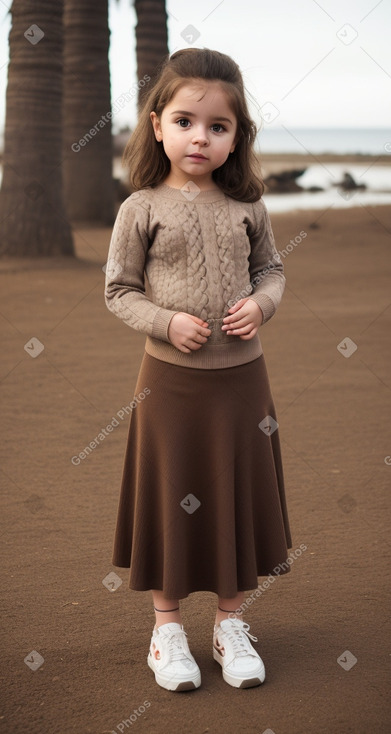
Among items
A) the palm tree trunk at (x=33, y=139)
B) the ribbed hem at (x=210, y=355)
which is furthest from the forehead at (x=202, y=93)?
the palm tree trunk at (x=33, y=139)

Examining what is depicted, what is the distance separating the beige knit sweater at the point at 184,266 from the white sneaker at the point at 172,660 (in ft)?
2.71

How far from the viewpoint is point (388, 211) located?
21453mm

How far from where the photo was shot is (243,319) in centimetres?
258

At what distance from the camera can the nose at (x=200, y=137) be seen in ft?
8.34

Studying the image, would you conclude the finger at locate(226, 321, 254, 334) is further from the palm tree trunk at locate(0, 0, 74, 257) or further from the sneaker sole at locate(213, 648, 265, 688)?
the palm tree trunk at locate(0, 0, 74, 257)

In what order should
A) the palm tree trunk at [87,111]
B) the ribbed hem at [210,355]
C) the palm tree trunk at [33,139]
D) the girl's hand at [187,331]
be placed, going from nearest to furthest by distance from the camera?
the girl's hand at [187,331], the ribbed hem at [210,355], the palm tree trunk at [33,139], the palm tree trunk at [87,111]

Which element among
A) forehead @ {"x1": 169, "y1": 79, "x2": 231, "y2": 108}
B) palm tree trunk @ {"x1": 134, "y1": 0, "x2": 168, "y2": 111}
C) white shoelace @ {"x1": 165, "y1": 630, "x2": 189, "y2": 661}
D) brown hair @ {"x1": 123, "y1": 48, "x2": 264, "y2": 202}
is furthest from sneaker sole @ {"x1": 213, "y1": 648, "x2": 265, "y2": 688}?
palm tree trunk @ {"x1": 134, "y1": 0, "x2": 168, "y2": 111}

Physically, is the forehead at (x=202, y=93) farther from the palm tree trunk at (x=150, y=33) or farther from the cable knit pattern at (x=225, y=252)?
the palm tree trunk at (x=150, y=33)

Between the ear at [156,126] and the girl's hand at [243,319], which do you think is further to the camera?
the ear at [156,126]

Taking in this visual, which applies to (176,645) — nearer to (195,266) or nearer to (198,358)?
(198,358)

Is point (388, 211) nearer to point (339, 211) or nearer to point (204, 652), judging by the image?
point (339, 211)

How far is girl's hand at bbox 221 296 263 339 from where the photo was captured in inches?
101

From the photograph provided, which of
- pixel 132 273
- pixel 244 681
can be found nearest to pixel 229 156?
pixel 132 273

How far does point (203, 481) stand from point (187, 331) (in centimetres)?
47
